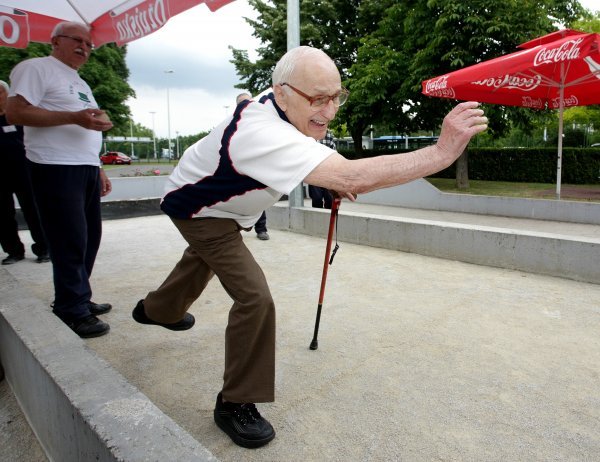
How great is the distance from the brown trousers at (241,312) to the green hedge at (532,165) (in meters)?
17.2

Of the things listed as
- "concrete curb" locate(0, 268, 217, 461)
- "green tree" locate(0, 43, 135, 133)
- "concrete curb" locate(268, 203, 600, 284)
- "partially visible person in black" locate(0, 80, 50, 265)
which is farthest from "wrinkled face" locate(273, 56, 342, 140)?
"green tree" locate(0, 43, 135, 133)

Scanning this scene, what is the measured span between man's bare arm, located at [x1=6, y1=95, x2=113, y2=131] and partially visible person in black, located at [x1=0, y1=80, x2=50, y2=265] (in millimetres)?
2343

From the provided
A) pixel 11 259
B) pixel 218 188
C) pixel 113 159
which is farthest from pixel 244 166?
pixel 113 159

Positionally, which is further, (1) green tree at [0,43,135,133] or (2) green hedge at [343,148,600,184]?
(1) green tree at [0,43,135,133]

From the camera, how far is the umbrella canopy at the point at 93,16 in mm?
4020

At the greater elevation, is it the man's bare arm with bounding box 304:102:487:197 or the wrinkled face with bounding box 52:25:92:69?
the wrinkled face with bounding box 52:25:92:69

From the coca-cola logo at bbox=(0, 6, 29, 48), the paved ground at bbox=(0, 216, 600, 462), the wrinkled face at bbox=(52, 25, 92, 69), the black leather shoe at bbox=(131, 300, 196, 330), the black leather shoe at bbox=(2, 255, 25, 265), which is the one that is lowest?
the paved ground at bbox=(0, 216, 600, 462)

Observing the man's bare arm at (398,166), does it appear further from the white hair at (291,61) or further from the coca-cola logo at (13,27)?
the coca-cola logo at (13,27)

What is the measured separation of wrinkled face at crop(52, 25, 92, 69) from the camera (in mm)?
3008

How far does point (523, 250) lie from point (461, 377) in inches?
103

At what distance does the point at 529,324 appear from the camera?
3.29 meters

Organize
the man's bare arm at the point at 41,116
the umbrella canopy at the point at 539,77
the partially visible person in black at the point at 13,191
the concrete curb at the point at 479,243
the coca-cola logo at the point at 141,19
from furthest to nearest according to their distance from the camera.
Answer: the umbrella canopy at the point at 539,77, the partially visible person in black at the point at 13,191, the concrete curb at the point at 479,243, the coca-cola logo at the point at 141,19, the man's bare arm at the point at 41,116

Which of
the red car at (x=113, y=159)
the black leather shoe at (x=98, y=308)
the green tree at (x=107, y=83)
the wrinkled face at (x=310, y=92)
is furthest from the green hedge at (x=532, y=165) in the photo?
the red car at (x=113, y=159)

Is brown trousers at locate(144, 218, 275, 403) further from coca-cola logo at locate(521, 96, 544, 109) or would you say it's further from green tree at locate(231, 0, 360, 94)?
green tree at locate(231, 0, 360, 94)
